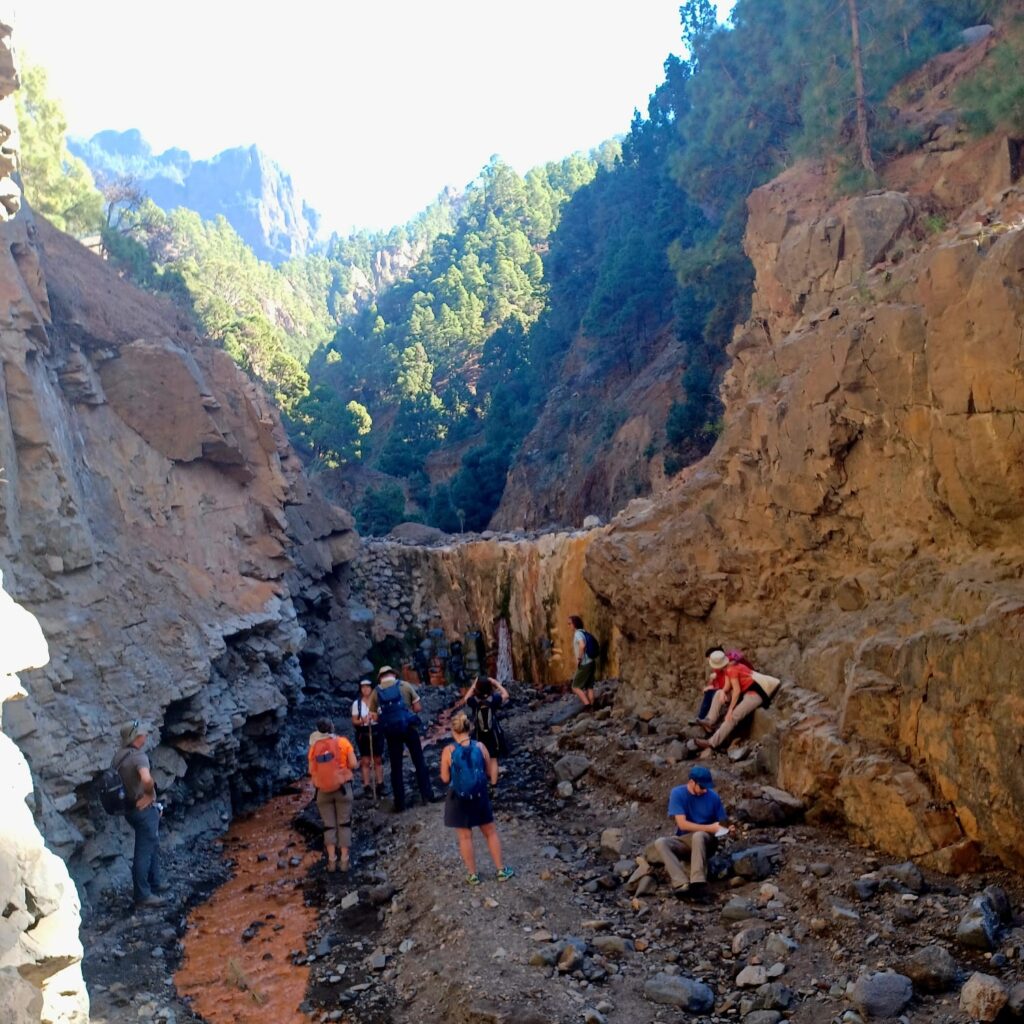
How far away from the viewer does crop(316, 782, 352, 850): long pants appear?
10.8 meters

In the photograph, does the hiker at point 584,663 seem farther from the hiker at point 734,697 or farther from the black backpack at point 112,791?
the black backpack at point 112,791

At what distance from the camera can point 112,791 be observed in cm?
1002

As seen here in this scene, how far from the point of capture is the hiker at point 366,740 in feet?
41.2

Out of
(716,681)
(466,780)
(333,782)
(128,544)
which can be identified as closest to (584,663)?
(716,681)

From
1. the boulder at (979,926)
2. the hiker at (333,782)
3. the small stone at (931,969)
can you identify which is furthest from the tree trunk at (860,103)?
the small stone at (931,969)

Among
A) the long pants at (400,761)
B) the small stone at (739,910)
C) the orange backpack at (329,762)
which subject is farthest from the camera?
the long pants at (400,761)

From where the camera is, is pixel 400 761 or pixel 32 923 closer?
pixel 32 923

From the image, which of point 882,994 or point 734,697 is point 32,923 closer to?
point 882,994

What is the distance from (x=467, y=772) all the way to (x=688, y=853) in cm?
210

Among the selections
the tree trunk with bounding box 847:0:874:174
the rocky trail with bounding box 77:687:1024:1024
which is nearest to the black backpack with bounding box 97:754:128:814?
the rocky trail with bounding box 77:687:1024:1024

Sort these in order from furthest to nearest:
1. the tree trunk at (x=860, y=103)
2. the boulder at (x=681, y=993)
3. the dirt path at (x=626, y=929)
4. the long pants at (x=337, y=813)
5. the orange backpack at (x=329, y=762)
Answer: the tree trunk at (x=860, y=103) → the long pants at (x=337, y=813) → the orange backpack at (x=329, y=762) → the boulder at (x=681, y=993) → the dirt path at (x=626, y=929)

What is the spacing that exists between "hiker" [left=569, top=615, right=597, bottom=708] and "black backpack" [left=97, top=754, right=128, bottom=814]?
7.45m

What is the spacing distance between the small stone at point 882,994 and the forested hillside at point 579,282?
42.2 feet

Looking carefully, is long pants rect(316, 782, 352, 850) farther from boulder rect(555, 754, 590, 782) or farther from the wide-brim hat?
the wide-brim hat
